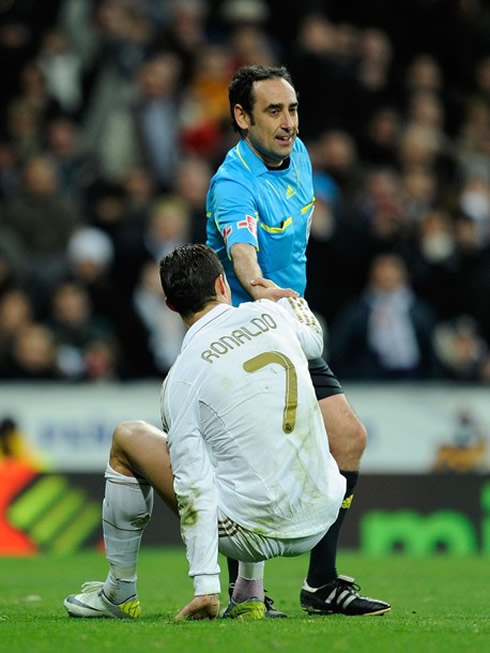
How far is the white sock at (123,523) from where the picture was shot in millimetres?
6184

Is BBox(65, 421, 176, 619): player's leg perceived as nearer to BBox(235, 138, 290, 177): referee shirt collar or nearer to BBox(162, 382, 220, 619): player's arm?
BBox(162, 382, 220, 619): player's arm

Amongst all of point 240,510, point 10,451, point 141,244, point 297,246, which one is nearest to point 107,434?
point 10,451

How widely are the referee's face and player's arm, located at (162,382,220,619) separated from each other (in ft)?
5.02

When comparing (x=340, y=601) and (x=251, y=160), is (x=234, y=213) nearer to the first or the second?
(x=251, y=160)

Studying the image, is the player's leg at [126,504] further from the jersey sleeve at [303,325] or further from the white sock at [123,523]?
the jersey sleeve at [303,325]

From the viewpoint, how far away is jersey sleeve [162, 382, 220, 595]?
5.70 m

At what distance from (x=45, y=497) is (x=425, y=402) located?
138 inches

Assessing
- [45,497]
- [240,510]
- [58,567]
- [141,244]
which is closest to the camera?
[240,510]

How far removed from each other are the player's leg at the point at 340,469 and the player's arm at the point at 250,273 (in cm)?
55

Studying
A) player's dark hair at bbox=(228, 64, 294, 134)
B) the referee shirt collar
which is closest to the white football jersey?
the referee shirt collar

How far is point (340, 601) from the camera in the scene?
6.70 meters

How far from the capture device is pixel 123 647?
16.9 feet

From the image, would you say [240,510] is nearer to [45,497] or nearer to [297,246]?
[297,246]

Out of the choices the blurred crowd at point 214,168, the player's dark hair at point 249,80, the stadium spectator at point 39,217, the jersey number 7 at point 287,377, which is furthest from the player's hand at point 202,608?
the stadium spectator at point 39,217
